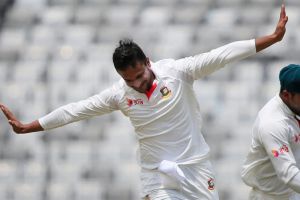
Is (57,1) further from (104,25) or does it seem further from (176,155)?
(176,155)

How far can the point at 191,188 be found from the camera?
13.6 ft

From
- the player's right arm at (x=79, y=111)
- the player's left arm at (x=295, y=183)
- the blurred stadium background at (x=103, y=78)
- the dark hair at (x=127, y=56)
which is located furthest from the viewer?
the blurred stadium background at (x=103, y=78)

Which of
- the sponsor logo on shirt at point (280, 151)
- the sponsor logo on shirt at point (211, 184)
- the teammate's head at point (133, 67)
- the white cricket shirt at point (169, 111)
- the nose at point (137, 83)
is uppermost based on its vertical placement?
the teammate's head at point (133, 67)

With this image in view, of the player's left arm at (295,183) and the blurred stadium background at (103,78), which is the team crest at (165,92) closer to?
the player's left arm at (295,183)

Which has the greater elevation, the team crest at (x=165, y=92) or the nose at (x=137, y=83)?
the nose at (x=137, y=83)

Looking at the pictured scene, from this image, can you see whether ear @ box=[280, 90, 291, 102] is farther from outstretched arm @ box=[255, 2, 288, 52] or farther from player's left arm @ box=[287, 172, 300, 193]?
player's left arm @ box=[287, 172, 300, 193]

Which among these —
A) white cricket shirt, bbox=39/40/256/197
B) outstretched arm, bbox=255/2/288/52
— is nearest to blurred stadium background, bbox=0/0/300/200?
white cricket shirt, bbox=39/40/256/197

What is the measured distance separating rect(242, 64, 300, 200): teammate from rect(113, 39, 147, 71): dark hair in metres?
0.62

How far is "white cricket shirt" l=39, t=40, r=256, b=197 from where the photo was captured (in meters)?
4.07

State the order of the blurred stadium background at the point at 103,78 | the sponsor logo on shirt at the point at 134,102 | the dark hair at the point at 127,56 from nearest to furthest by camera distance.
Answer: the dark hair at the point at 127,56 < the sponsor logo on shirt at the point at 134,102 < the blurred stadium background at the point at 103,78

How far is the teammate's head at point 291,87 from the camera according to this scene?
3.79 meters

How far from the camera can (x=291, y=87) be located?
3807 millimetres

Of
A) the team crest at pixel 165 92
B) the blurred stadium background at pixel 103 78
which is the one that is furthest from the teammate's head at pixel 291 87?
the blurred stadium background at pixel 103 78

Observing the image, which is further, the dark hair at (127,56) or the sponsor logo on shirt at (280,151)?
the dark hair at (127,56)
